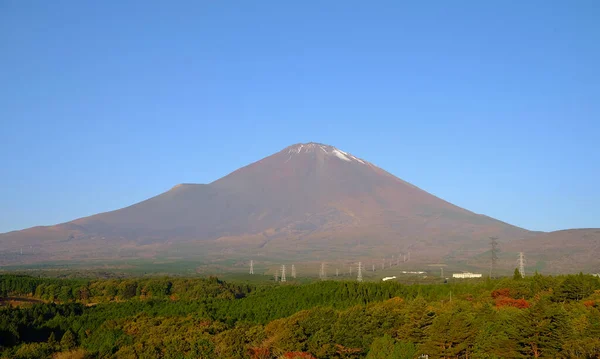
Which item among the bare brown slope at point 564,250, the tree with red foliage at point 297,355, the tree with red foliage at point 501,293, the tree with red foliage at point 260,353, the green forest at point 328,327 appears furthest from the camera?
the bare brown slope at point 564,250

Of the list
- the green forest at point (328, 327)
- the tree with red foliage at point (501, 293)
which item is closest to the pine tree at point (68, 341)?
the green forest at point (328, 327)

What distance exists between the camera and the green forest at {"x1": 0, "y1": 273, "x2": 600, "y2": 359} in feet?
93.5

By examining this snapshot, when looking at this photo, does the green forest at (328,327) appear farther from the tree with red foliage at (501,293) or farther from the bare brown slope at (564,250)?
the bare brown slope at (564,250)

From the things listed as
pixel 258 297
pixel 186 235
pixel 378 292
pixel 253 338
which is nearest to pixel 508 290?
pixel 378 292

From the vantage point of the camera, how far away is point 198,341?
3056cm

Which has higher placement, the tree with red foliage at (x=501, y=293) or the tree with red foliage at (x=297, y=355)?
the tree with red foliage at (x=501, y=293)

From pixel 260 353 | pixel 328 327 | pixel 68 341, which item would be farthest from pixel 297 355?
pixel 68 341

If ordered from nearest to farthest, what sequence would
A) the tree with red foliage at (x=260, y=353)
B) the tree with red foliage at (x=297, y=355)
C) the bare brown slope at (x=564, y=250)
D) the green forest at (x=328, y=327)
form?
the green forest at (x=328, y=327)
the tree with red foliage at (x=297, y=355)
the tree with red foliage at (x=260, y=353)
the bare brown slope at (x=564, y=250)

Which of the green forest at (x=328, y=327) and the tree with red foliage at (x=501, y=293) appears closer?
the green forest at (x=328, y=327)

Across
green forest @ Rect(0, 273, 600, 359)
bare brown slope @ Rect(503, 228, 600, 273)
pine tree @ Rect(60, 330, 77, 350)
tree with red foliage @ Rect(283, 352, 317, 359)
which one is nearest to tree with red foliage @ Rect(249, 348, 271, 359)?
green forest @ Rect(0, 273, 600, 359)

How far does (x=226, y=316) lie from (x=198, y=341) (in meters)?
11.6

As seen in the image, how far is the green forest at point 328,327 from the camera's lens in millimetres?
28484

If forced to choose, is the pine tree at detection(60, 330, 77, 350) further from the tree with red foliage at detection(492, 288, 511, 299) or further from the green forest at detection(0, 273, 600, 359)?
the tree with red foliage at detection(492, 288, 511, 299)

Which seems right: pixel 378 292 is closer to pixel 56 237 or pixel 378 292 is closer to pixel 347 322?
pixel 347 322
